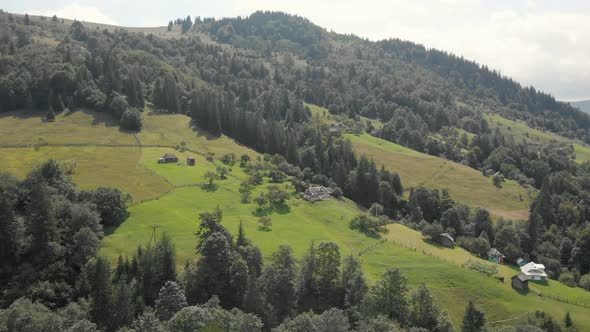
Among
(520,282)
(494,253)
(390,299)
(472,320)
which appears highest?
(390,299)

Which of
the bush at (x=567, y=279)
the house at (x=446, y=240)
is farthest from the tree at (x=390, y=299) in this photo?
the bush at (x=567, y=279)

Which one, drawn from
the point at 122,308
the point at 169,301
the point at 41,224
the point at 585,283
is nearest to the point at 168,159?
the point at 41,224

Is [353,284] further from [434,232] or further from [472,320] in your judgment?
[434,232]

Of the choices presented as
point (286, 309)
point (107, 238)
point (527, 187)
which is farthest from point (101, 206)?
point (527, 187)

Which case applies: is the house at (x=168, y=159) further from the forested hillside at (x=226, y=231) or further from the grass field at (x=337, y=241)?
the forested hillside at (x=226, y=231)

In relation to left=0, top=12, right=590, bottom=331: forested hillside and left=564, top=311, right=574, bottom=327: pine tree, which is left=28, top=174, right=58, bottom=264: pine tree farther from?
left=564, top=311, right=574, bottom=327: pine tree

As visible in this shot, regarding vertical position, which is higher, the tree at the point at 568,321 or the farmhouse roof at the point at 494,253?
the tree at the point at 568,321
